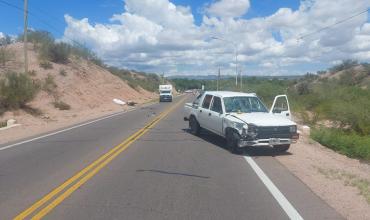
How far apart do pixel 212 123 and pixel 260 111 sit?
1.73m

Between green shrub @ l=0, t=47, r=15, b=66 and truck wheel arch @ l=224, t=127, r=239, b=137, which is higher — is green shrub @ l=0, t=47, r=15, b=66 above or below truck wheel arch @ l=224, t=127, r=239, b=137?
above

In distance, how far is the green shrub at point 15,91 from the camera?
3050cm

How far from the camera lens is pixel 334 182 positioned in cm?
961

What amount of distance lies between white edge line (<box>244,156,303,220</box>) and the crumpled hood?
6.27ft

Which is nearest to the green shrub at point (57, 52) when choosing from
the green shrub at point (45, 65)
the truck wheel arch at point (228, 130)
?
the green shrub at point (45, 65)

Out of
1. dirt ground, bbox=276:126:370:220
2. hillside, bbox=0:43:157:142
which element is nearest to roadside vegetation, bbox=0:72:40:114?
hillside, bbox=0:43:157:142

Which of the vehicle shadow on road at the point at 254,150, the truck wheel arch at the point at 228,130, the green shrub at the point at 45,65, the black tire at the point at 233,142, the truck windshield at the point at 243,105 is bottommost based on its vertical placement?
the vehicle shadow on road at the point at 254,150

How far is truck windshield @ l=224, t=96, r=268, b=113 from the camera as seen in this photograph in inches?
589

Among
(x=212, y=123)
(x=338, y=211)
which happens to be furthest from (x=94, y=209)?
(x=212, y=123)

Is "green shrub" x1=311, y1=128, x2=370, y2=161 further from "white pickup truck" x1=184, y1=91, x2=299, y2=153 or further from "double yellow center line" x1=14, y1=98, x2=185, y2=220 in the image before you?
"double yellow center line" x1=14, y1=98, x2=185, y2=220

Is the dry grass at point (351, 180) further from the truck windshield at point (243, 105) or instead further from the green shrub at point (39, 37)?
the green shrub at point (39, 37)

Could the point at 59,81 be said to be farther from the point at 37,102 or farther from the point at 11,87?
the point at 11,87

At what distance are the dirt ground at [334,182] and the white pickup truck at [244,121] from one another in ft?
2.16

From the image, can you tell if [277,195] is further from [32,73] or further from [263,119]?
[32,73]
